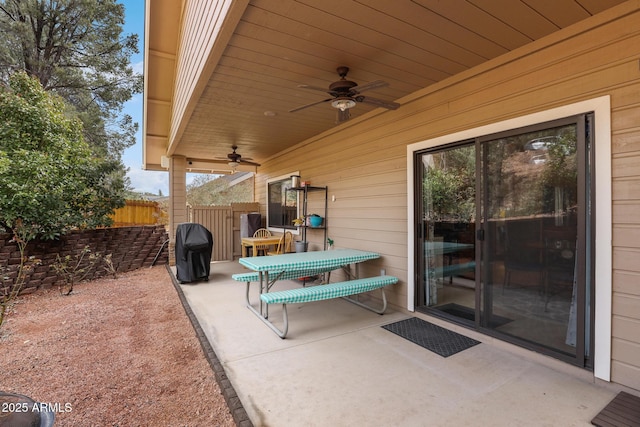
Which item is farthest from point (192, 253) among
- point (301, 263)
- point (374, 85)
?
point (374, 85)

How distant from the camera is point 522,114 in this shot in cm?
252

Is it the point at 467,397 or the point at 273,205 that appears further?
the point at 273,205

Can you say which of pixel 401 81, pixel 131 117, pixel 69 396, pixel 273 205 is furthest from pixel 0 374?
pixel 131 117

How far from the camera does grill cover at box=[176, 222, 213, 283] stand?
5184 millimetres

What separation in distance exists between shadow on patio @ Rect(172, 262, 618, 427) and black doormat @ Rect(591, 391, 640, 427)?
0.14ft

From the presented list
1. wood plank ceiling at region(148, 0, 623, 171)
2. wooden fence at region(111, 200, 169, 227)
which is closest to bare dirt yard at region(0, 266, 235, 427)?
wood plank ceiling at region(148, 0, 623, 171)

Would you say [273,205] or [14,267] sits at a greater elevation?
[273,205]

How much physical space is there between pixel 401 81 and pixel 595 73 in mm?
1538

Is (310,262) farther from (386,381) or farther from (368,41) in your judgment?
(368,41)

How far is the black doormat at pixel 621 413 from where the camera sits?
1720mm

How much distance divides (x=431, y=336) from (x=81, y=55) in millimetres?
11883

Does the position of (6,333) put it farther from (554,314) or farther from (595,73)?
(595,73)

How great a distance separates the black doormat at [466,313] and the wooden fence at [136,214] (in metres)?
7.48

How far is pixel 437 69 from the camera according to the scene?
9.46 ft
